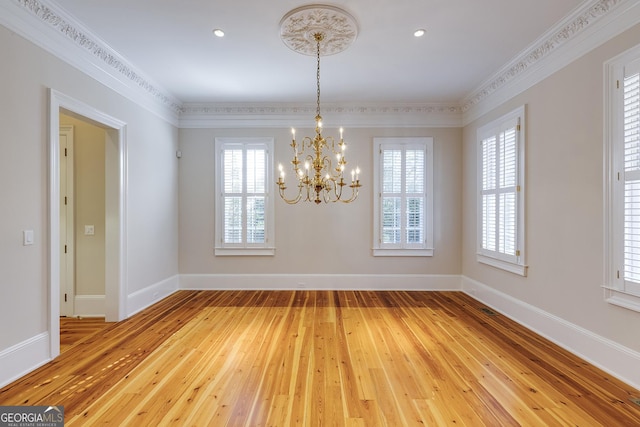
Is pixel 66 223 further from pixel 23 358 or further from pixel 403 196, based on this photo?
pixel 403 196

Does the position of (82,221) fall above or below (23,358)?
above

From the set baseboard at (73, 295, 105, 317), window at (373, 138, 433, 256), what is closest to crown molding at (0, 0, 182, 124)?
baseboard at (73, 295, 105, 317)

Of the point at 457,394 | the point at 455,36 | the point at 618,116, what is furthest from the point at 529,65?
the point at 457,394

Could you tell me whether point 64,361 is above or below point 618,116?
below

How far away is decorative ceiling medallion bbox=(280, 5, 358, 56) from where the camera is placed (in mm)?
2732

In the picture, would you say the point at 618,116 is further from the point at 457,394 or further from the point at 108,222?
the point at 108,222

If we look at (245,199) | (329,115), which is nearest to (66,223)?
(245,199)

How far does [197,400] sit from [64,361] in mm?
1538

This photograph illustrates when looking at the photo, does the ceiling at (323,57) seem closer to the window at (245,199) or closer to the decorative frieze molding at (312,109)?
the decorative frieze molding at (312,109)

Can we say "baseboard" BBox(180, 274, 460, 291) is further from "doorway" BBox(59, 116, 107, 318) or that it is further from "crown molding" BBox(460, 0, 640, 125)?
"crown molding" BBox(460, 0, 640, 125)

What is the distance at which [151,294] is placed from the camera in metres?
4.40

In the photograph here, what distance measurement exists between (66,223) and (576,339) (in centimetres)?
598

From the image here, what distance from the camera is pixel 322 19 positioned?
2.82 metres

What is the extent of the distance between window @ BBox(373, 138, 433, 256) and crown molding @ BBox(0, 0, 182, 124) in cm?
368
